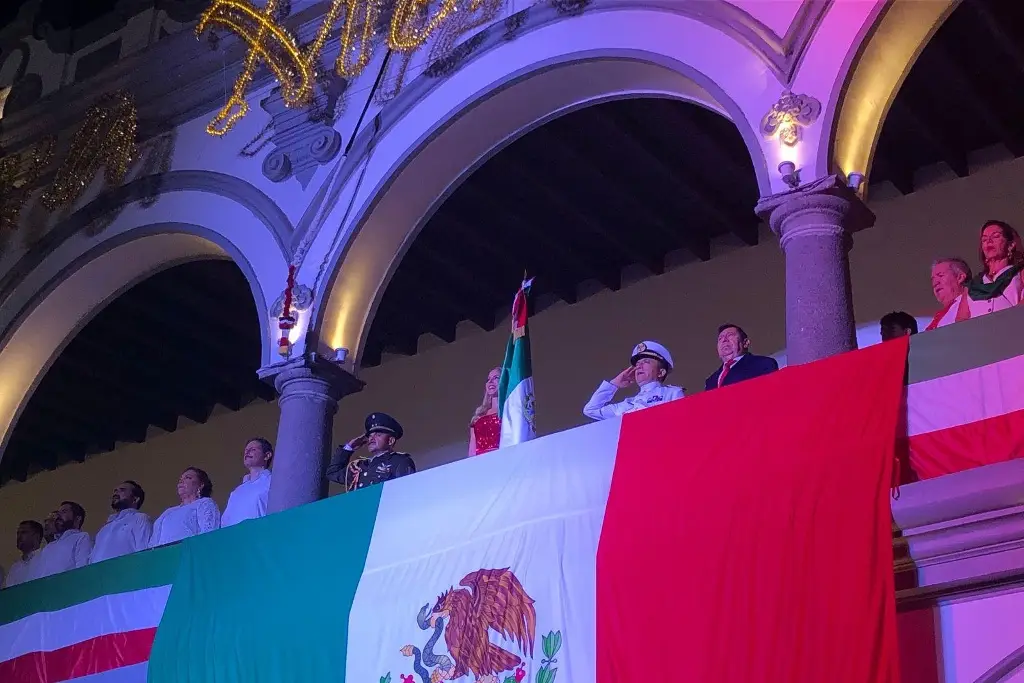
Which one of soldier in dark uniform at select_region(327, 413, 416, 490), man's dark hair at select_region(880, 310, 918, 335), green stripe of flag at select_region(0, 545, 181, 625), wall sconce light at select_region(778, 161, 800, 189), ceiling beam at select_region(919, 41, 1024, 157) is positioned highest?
ceiling beam at select_region(919, 41, 1024, 157)

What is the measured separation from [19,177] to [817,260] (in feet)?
24.3

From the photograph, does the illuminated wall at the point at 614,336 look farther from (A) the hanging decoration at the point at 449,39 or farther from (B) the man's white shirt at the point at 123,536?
(B) the man's white shirt at the point at 123,536

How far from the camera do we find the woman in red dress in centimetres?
727

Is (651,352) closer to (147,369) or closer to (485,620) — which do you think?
(485,620)

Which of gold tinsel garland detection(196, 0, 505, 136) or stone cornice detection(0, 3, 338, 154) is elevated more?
stone cornice detection(0, 3, 338, 154)

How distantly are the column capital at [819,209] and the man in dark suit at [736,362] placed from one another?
53cm

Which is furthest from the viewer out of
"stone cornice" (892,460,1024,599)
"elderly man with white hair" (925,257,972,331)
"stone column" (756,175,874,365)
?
"stone column" (756,175,874,365)

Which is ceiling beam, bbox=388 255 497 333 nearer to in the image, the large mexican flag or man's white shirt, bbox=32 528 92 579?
man's white shirt, bbox=32 528 92 579

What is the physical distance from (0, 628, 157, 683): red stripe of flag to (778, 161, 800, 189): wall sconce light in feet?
14.0

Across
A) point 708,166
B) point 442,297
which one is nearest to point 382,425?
point 708,166

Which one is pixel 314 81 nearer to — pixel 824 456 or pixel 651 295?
pixel 651 295

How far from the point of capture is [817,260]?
6.43 metres

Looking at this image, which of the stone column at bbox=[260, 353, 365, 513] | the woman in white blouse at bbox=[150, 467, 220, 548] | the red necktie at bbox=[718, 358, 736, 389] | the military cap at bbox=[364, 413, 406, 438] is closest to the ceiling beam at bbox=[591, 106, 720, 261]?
the stone column at bbox=[260, 353, 365, 513]

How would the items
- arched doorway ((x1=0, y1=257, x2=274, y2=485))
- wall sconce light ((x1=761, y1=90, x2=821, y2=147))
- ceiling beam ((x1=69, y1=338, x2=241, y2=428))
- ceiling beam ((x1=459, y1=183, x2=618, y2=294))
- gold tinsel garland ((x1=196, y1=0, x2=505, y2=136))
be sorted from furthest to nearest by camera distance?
ceiling beam ((x1=69, y1=338, x2=241, y2=428)), arched doorway ((x1=0, y1=257, x2=274, y2=485)), ceiling beam ((x1=459, y1=183, x2=618, y2=294)), gold tinsel garland ((x1=196, y1=0, x2=505, y2=136)), wall sconce light ((x1=761, y1=90, x2=821, y2=147))
